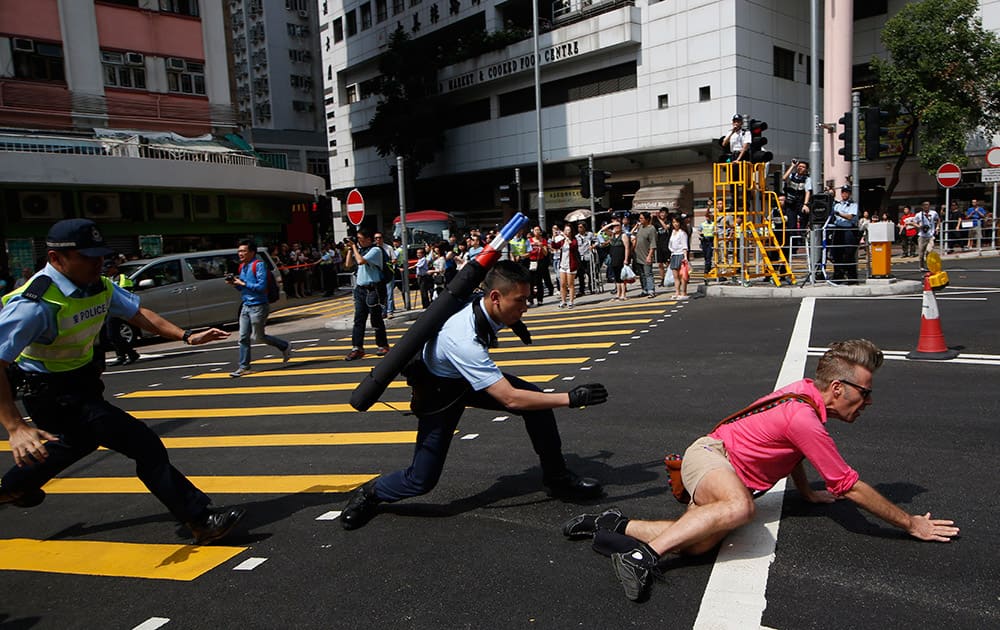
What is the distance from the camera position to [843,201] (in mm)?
14406

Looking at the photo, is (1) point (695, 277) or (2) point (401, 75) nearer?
(1) point (695, 277)

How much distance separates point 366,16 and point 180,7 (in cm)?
2274

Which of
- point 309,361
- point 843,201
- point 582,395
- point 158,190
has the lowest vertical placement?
point 309,361

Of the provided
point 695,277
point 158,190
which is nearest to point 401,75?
point 158,190

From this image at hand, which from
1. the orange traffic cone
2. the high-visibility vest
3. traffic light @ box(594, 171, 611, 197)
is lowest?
the orange traffic cone

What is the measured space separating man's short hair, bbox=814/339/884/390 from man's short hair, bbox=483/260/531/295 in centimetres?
157

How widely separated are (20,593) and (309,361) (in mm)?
7614

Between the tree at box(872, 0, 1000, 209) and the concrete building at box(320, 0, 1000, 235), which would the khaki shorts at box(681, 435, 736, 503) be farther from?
the tree at box(872, 0, 1000, 209)

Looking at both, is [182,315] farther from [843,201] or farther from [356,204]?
[843,201]

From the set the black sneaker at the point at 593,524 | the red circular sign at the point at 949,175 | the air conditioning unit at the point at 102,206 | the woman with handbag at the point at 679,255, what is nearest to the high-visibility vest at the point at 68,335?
the black sneaker at the point at 593,524

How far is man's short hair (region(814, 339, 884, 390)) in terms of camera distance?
11.4 feet

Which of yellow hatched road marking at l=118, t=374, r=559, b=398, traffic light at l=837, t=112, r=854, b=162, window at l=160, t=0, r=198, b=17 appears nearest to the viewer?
yellow hatched road marking at l=118, t=374, r=559, b=398

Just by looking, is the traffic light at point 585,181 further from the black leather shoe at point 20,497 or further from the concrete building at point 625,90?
the black leather shoe at point 20,497

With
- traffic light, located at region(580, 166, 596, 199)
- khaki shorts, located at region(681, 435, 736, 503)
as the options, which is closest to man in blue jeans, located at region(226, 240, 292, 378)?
khaki shorts, located at region(681, 435, 736, 503)
